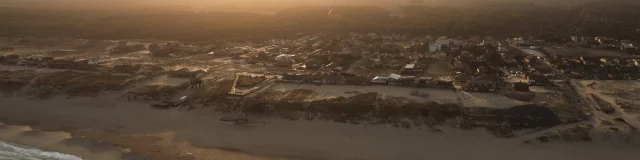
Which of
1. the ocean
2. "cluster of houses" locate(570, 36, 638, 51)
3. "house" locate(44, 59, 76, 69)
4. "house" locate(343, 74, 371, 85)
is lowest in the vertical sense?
"cluster of houses" locate(570, 36, 638, 51)

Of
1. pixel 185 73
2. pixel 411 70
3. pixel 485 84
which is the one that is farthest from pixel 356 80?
pixel 185 73

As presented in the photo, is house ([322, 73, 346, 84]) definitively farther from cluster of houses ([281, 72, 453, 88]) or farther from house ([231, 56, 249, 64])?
Result: house ([231, 56, 249, 64])

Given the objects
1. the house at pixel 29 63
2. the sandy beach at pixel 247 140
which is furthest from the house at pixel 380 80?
the house at pixel 29 63

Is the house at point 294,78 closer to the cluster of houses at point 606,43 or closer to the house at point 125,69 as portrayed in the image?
the house at point 125,69

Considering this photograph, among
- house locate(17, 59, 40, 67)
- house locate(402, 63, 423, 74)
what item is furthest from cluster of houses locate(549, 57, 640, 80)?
house locate(17, 59, 40, 67)

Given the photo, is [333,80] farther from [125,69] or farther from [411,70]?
[125,69]

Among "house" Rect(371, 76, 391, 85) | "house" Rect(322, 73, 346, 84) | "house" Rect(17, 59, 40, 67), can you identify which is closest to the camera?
"house" Rect(371, 76, 391, 85)

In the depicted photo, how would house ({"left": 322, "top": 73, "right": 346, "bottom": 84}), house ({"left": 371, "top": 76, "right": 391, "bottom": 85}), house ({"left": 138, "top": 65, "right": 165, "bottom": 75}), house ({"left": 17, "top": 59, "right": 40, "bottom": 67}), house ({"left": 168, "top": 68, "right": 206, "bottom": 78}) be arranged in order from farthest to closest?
house ({"left": 17, "top": 59, "right": 40, "bottom": 67})
house ({"left": 138, "top": 65, "right": 165, "bottom": 75})
house ({"left": 168, "top": 68, "right": 206, "bottom": 78})
house ({"left": 322, "top": 73, "right": 346, "bottom": 84})
house ({"left": 371, "top": 76, "right": 391, "bottom": 85})

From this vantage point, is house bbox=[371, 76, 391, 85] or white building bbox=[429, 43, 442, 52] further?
white building bbox=[429, 43, 442, 52]
